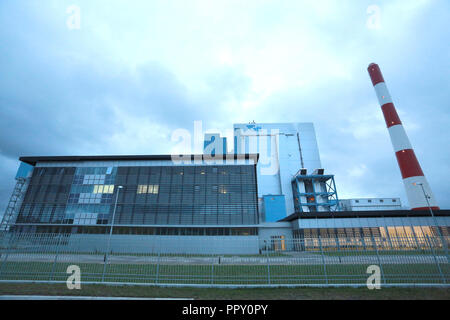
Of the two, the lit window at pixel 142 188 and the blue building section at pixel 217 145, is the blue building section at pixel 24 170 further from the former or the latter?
the blue building section at pixel 217 145

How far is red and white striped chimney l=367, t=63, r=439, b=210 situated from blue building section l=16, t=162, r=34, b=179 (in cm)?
8177

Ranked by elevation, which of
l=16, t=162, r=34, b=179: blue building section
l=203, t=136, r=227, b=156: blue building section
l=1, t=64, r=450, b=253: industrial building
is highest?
l=203, t=136, r=227, b=156: blue building section

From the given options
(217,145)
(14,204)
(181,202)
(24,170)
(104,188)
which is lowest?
(181,202)

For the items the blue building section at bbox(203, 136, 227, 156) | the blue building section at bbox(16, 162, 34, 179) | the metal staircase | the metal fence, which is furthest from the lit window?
the metal fence

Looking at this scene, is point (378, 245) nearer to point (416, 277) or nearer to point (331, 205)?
point (416, 277)

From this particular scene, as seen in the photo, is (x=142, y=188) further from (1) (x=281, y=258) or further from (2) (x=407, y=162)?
(2) (x=407, y=162)

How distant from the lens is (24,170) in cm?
4816

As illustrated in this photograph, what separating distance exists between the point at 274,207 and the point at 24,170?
2468 inches

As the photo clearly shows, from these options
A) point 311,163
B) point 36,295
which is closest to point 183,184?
point 36,295

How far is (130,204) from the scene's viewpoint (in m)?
42.1

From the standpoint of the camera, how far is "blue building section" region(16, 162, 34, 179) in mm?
47647

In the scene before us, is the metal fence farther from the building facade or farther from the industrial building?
the building facade

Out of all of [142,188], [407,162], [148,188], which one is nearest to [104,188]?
[142,188]

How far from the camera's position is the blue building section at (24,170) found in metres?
47.6
